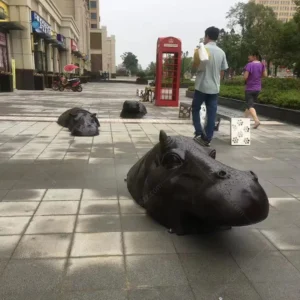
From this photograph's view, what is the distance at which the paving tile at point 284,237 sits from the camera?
288 centimetres

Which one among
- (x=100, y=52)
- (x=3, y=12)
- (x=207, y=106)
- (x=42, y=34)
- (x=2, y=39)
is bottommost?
(x=207, y=106)

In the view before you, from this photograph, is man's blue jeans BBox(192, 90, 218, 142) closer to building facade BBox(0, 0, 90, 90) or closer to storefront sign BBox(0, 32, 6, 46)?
building facade BBox(0, 0, 90, 90)

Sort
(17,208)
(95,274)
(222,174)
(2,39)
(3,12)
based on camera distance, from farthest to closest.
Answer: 1. (2,39)
2. (3,12)
3. (17,208)
4. (222,174)
5. (95,274)

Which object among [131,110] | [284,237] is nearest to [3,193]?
[284,237]

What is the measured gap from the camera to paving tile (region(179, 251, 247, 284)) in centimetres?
239

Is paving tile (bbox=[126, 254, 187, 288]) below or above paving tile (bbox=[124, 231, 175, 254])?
above

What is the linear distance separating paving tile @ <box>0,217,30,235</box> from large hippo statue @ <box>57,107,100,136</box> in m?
4.50

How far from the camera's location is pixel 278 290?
7.47 feet

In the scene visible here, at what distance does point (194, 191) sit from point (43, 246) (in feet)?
4.48

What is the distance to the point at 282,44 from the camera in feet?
82.6

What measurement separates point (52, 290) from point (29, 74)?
24.6 meters

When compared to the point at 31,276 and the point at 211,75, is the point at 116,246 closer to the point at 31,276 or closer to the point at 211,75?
the point at 31,276

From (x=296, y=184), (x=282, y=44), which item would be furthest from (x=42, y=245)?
(x=282, y=44)

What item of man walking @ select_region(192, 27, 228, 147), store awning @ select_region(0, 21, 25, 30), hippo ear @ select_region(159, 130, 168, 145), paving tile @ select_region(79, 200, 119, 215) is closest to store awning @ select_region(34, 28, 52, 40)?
store awning @ select_region(0, 21, 25, 30)
